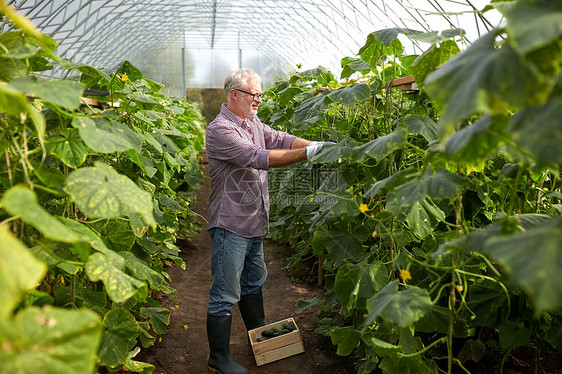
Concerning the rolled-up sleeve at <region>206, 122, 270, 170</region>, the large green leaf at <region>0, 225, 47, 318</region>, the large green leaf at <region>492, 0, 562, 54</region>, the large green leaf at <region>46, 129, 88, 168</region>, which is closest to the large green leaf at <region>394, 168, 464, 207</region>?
the large green leaf at <region>492, 0, 562, 54</region>

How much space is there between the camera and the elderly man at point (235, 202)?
9.89ft

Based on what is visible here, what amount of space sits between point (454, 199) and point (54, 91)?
1.19 meters

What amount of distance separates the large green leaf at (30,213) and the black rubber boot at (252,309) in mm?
2563

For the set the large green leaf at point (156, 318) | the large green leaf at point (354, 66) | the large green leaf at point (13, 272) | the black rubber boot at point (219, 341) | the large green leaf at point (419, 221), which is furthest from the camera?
the large green leaf at point (156, 318)

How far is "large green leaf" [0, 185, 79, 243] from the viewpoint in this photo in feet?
3.14

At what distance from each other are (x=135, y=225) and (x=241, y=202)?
1.08 meters

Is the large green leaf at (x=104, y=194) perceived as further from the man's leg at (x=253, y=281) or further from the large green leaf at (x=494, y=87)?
the man's leg at (x=253, y=281)

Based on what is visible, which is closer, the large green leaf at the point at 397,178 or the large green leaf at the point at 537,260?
the large green leaf at the point at 537,260

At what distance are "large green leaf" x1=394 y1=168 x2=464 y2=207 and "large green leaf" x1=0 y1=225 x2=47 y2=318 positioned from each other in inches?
35.5

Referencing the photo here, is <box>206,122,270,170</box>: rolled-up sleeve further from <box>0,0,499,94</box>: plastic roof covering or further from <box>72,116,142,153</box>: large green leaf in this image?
<box>0,0,499,94</box>: plastic roof covering

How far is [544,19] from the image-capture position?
800mm

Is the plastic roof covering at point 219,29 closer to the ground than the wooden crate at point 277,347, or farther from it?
farther from it

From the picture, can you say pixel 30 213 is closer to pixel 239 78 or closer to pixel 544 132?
A: pixel 544 132

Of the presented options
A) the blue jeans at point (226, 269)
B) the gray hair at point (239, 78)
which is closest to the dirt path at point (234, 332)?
the blue jeans at point (226, 269)
